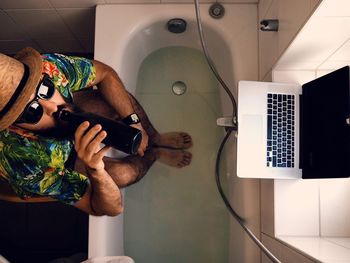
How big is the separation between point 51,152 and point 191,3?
74 centimetres

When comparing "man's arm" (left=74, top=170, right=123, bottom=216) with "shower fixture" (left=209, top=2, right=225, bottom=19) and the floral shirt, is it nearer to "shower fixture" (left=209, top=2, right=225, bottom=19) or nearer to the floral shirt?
the floral shirt

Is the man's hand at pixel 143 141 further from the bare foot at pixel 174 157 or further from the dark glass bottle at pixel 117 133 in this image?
the dark glass bottle at pixel 117 133

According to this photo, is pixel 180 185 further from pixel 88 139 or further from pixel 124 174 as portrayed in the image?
pixel 88 139

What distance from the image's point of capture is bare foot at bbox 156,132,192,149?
143 cm

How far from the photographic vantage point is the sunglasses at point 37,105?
0.84 meters

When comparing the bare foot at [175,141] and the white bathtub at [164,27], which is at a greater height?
the white bathtub at [164,27]

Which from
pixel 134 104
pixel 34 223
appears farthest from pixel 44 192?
pixel 34 223

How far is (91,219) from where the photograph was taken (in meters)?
1.17

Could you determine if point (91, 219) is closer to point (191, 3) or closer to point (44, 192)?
point (44, 192)

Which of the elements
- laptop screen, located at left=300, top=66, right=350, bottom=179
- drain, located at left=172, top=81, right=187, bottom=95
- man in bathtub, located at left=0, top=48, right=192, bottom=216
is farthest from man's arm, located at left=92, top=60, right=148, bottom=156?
laptop screen, located at left=300, top=66, right=350, bottom=179

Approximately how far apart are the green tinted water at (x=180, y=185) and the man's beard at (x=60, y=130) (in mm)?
528

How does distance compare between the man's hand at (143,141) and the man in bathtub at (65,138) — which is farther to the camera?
the man's hand at (143,141)

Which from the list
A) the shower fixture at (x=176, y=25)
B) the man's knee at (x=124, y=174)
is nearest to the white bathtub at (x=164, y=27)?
the shower fixture at (x=176, y=25)

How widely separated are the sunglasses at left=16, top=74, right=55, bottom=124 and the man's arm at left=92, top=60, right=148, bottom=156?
0.33 metres
